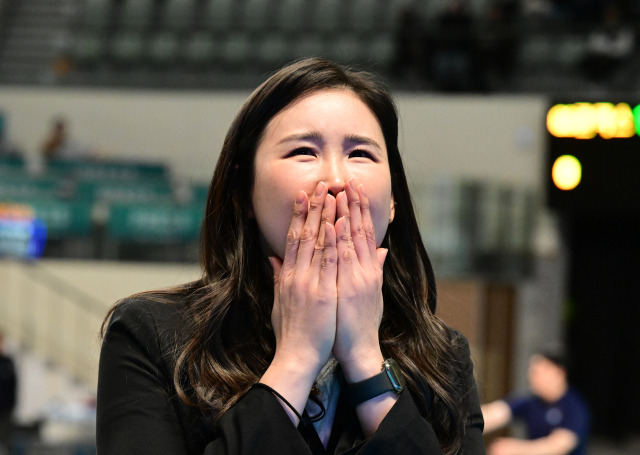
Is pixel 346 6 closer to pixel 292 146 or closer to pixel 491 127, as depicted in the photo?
pixel 491 127

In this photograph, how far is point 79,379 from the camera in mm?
11078

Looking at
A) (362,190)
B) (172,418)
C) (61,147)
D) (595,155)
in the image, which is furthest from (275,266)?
(61,147)

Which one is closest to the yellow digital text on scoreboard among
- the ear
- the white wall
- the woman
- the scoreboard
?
the scoreboard

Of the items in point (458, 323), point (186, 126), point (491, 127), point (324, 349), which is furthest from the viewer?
point (186, 126)

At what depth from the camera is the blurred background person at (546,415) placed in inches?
209

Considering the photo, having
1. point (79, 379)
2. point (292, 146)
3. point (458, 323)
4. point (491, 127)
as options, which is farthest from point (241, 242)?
point (491, 127)

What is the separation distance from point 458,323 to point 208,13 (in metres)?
6.76

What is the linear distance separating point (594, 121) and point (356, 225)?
5.95m

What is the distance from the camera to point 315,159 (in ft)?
5.16

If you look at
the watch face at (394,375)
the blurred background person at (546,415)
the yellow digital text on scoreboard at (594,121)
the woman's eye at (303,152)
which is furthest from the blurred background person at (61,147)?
the watch face at (394,375)

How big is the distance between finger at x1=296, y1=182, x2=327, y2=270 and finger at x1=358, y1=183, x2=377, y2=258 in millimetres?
63

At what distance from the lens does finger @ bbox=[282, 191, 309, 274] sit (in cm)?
153

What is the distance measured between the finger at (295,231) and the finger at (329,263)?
0.15ft

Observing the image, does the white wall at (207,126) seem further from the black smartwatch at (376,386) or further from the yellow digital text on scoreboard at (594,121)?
the black smartwatch at (376,386)
